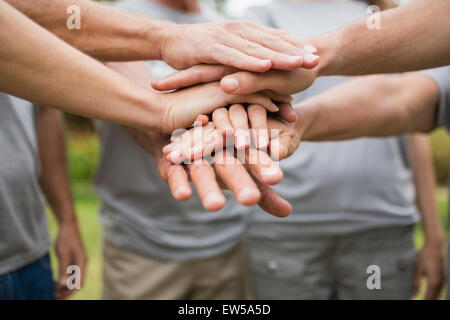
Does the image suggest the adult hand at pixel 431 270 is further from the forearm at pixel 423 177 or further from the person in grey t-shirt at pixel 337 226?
the forearm at pixel 423 177

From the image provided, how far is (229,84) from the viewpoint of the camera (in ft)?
4.11

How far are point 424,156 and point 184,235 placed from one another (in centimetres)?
117

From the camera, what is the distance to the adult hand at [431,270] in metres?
1.87

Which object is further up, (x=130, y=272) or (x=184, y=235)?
(x=184, y=235)

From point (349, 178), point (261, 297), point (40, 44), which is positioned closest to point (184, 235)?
point (261, 297)

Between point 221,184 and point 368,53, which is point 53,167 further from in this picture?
point 368,53

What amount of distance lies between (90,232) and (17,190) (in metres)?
3.77

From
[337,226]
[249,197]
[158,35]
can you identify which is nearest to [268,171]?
[249,197]

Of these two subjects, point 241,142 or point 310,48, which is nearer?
point 241,142
